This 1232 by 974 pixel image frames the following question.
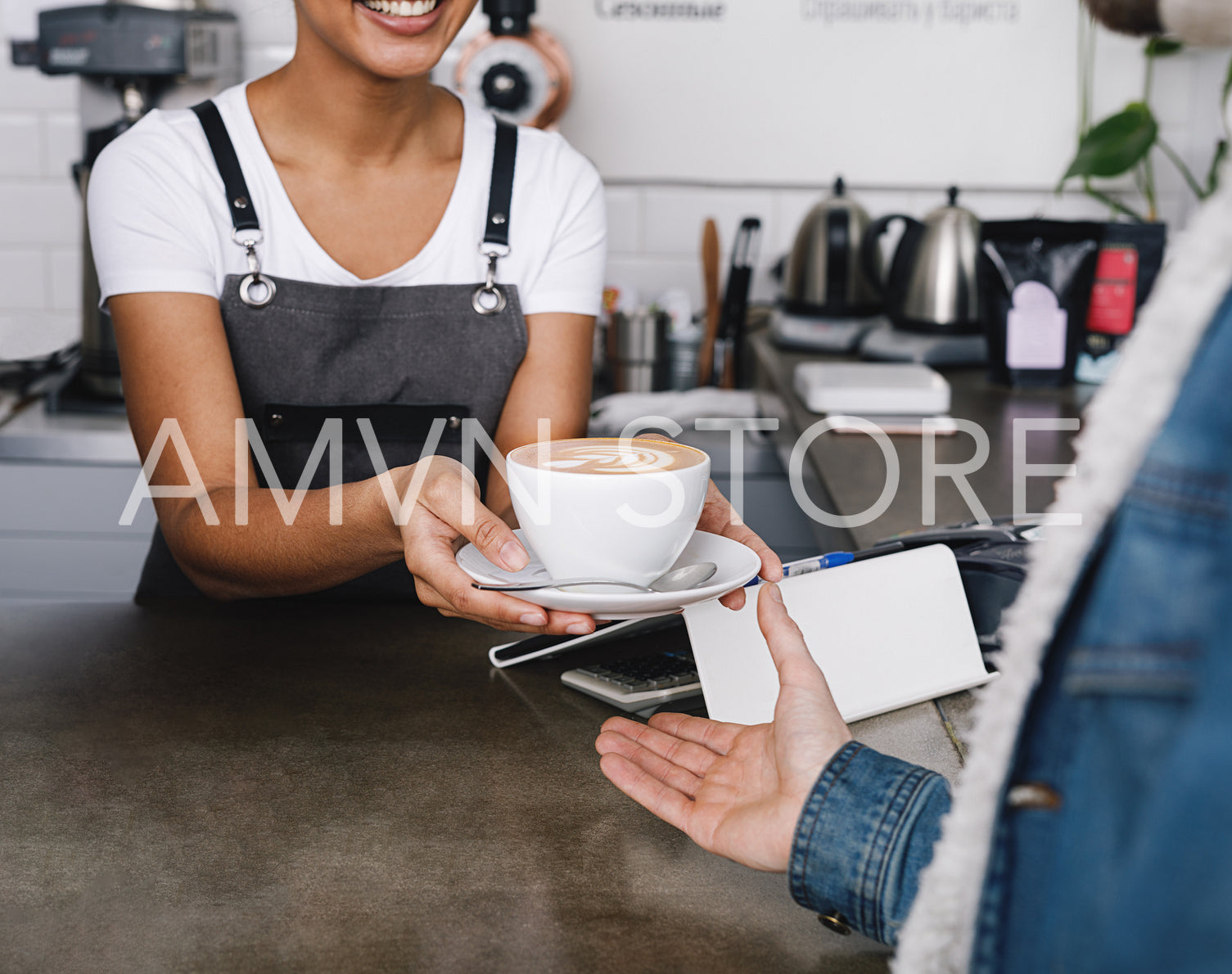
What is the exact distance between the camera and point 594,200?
1.46 m

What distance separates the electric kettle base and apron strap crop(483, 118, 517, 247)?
3.20 feet

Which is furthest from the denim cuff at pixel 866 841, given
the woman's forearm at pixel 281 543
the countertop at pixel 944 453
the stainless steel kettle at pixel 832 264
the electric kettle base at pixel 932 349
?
the stainless steel kettle at pixel 832 264

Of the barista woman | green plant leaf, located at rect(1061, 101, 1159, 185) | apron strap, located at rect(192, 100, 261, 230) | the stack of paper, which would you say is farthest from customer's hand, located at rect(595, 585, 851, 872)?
green plant leaf, located at rect(1061, 101, 1159, 185)

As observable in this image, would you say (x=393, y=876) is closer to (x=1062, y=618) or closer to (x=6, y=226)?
(x=1062, y=618)

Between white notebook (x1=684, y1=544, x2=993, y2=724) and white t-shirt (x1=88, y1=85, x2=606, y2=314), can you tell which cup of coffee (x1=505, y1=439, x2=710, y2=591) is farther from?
white t-shirt (x1=88, y1=85, x2=606, y2=314)

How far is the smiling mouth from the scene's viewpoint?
1.18 metres

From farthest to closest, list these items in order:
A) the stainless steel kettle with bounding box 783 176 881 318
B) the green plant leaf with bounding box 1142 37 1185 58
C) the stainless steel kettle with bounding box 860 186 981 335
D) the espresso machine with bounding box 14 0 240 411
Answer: the green plant leaf with bounding box 1142 37 1185 58, the stainless steel kettle with bounding box 783 176 881 318, the stainless steel kettle with bounding box 860 186 981 335, the espresso machine with bounding box 14 0 240 411

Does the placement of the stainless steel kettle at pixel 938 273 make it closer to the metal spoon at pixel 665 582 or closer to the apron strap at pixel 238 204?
the apron strap at pixel 238 204

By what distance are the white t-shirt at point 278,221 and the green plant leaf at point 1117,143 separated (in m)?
1.40

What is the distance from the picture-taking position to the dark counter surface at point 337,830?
1.86ft

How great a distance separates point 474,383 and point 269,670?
1.97 feet

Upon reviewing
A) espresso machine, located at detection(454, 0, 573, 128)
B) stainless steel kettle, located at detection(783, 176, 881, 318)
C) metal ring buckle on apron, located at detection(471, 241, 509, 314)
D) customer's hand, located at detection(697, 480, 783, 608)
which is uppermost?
espresso machine, located at detection(454, 0, 573, 128)

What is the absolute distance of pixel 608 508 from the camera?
77 centimetres

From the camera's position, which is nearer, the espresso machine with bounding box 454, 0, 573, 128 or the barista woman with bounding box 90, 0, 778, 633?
the barista woman with bounding box 90, 0, 778, 633
